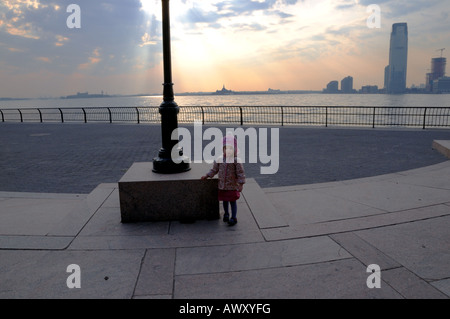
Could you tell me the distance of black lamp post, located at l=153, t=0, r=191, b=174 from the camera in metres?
5.19

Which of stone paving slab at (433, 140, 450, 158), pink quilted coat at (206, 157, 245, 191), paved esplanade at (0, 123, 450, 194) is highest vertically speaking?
pink quilted coat at (206, 157, 245, 191)

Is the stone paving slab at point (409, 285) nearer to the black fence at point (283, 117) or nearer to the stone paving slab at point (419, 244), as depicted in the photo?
the stone paving slab at point (419, 244)

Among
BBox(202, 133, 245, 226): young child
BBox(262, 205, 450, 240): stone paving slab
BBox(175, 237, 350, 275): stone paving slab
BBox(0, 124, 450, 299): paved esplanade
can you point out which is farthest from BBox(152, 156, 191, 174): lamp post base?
BBox(262, 205, 450, 240): stone paving slab

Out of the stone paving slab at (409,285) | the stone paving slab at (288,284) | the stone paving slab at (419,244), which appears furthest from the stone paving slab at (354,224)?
the stone paving slab at (409,285)

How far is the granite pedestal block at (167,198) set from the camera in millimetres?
4887

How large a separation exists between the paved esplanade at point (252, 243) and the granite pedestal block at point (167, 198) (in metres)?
0.19

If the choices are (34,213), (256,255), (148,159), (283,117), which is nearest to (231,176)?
(256,255)

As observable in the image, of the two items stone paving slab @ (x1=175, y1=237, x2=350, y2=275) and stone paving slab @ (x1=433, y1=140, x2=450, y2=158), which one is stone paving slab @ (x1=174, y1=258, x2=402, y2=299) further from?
stone paving slab @ (x1=433, y1=140, x2=450, y2=158)

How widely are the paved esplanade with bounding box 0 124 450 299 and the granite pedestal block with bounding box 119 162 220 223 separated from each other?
188 mm

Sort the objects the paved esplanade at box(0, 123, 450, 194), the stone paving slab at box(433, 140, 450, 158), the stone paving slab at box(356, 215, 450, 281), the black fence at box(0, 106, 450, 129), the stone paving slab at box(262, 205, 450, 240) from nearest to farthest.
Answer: the stone paving slab at box(356, 215, 450, 281) → the stone paving slab at box(262, 205, 450, 240) → the paved esplanade at box(0, 123, 450, 194) → the stone paving slab at box(433, 140, 450, 158) → the black fence at box(0, 106, 450, 129)

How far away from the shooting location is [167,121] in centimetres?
527
